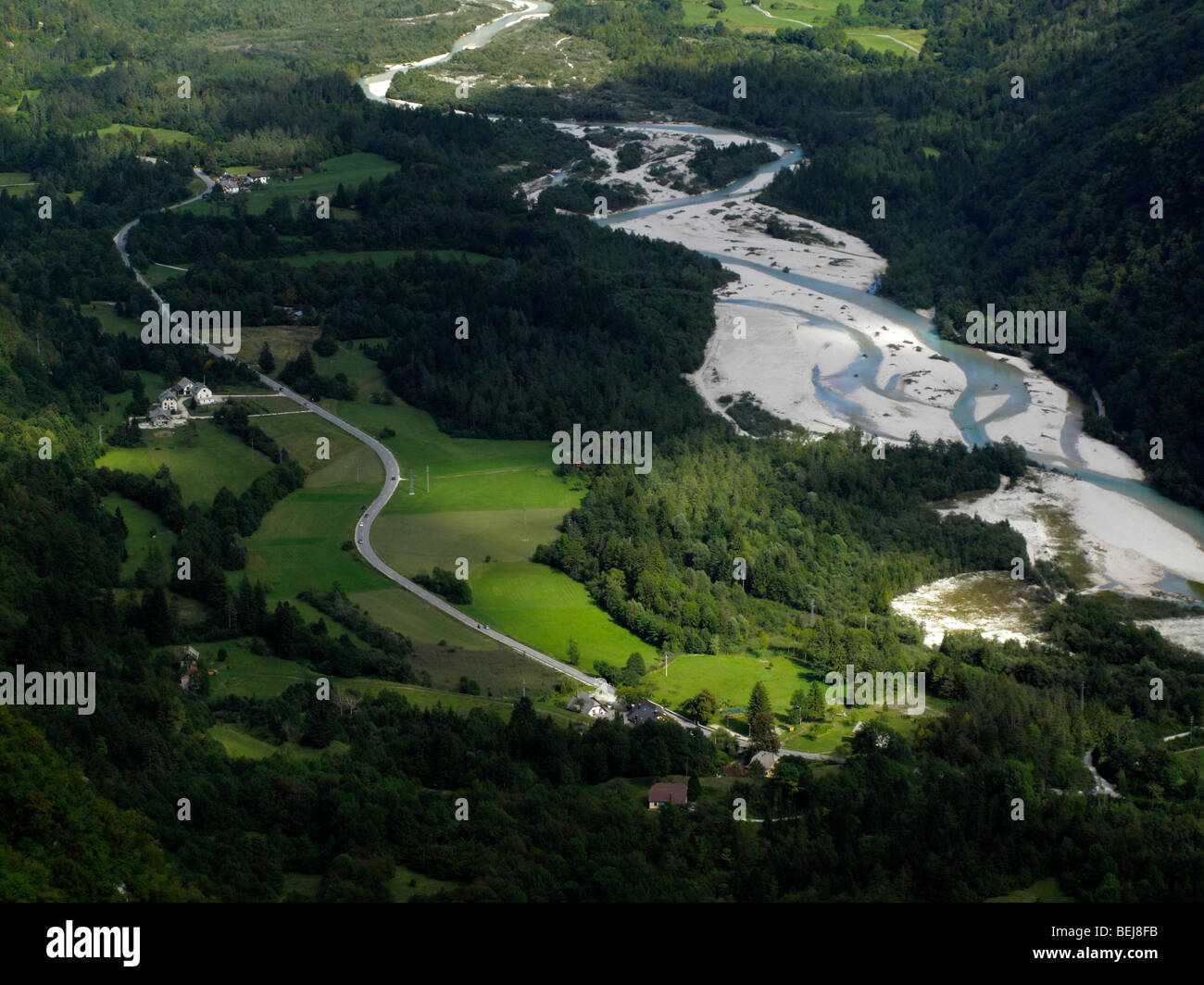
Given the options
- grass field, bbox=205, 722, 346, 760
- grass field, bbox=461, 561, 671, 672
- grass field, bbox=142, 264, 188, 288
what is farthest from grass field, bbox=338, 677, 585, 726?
grass field, bbox=142, 264, 188, 288

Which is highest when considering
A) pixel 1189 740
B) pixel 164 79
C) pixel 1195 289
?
pixel 164 79

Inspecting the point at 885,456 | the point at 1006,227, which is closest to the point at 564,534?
the point at 885,456

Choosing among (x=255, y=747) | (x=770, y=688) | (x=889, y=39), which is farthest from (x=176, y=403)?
(x=889, y=39)

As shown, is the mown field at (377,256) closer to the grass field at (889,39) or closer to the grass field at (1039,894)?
the grass field at (889,39)

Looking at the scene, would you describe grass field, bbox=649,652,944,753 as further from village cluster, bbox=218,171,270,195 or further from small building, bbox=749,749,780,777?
village cluster, bbox=218,171,270,195

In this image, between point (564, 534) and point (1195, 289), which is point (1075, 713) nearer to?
point (564, 534)
